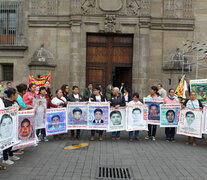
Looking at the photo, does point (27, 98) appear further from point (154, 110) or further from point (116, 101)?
point (154, 110)

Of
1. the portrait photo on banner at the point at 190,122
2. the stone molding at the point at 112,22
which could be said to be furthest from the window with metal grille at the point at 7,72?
the portrait photo on banner at the point at 190,122

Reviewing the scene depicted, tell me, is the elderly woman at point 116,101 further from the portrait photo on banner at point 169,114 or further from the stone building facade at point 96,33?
the stone building facade at point 96,33

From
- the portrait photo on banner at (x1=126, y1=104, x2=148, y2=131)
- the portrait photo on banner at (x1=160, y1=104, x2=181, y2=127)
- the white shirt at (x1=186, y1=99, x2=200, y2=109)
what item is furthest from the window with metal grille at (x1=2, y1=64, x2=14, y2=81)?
the white shirt at (x1=186, y1=99, x2=200, y2=109)

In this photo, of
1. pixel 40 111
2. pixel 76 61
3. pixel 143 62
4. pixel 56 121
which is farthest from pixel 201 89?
pixel 76 61

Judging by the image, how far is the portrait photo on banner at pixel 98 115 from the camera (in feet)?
26.9

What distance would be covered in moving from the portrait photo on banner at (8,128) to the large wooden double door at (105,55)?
9.66 meters

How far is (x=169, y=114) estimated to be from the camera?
28.0 ft

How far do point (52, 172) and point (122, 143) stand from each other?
331cm

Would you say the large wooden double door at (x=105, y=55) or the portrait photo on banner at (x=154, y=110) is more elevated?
the large wooden double door at (x=105, y=55)

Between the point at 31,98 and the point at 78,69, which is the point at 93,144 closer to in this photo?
the point at 31,98

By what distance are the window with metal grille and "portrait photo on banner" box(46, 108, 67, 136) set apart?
9363mm

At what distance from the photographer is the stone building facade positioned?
14.5 metres

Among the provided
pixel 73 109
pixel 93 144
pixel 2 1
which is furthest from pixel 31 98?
pixel 2 1

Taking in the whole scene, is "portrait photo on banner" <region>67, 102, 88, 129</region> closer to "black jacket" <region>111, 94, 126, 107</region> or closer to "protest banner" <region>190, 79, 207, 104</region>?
"black jacket" <region>111, 94, 126, 107</region>
